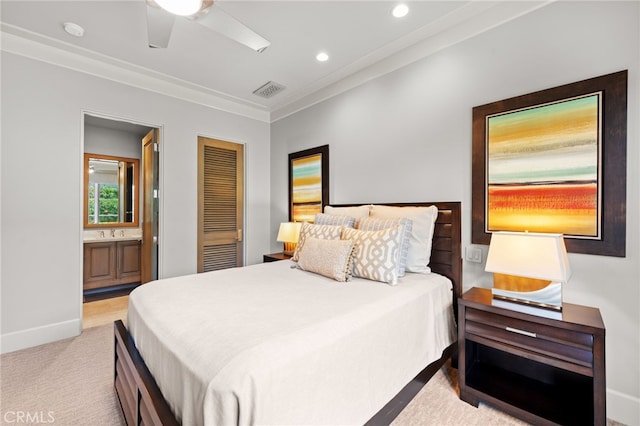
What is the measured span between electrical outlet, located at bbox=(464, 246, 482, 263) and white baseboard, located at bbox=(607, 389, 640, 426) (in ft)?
3.45

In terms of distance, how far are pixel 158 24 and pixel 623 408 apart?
3889 mm

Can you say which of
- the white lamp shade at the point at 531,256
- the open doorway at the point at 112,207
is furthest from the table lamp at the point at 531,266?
the open doorway at the point at 112,207

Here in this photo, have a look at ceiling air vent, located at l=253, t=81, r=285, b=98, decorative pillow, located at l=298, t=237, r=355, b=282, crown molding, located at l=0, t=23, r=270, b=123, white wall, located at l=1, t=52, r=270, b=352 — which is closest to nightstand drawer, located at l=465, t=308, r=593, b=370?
decorative pillow, located at l=298, t=237, r=355, b=282

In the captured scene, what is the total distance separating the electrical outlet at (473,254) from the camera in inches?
87.8

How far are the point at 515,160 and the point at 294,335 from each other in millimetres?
2025

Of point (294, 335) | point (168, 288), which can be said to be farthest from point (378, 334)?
point (168, 288)

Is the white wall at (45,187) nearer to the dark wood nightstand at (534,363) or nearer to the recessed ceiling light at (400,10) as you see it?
the recessed ceiling light at (400,10)

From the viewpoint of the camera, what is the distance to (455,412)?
1.75 m

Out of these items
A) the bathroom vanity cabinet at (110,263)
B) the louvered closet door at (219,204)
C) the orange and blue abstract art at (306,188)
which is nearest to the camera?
the orange and blue abstract art at (306,188)

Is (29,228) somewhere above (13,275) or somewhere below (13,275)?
above

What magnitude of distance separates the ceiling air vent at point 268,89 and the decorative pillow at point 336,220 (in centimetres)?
191

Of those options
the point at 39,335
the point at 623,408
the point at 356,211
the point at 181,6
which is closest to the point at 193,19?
the point at 181,6

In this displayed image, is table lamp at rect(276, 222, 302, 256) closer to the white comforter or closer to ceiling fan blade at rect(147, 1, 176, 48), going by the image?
the white comforter

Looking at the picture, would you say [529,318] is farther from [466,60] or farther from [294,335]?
[466,60]
